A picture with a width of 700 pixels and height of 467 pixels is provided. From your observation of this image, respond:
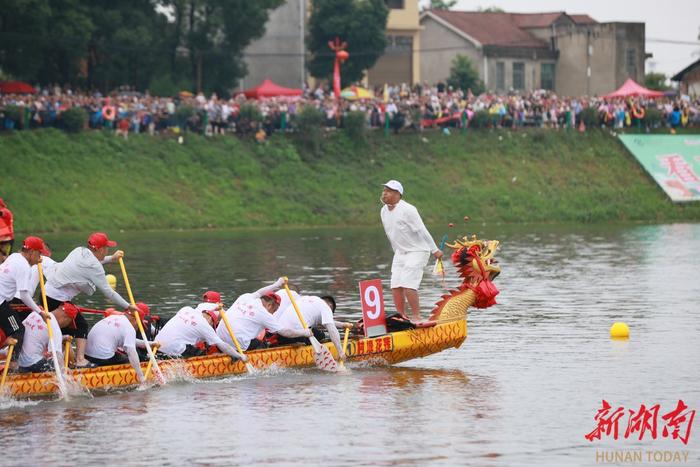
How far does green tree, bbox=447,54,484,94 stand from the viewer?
7219 centimetres

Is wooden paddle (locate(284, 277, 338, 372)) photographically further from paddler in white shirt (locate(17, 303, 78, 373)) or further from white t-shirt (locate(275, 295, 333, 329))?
paddler in white shirt (locate(17, 303, 78, 373))

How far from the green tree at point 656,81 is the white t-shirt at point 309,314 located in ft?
237

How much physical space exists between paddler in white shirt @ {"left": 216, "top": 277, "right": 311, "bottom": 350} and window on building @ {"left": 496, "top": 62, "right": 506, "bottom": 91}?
60.9m

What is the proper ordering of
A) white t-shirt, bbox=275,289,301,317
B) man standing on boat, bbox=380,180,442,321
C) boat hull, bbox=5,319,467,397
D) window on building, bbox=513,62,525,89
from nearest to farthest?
1. boat hull, bbox=5,319,467,397
2. white t-shirt, bbox=275,289,301,317
3. man standing on boat, bbox=380,180,442,321
4. window on building, bbox=513,62,525,89

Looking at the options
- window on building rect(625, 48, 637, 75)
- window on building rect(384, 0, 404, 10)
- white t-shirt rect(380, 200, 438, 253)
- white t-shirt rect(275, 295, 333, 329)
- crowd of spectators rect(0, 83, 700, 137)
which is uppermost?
window on building rect(384, 0, 404, 10)

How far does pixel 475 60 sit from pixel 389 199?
59.0 m

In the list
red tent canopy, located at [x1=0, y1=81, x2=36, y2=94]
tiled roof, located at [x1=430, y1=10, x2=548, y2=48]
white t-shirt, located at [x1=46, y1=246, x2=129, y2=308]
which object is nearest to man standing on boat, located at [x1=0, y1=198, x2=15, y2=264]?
white t-shirt, located at [x1=46, y1=246, x2=129, y2=308]

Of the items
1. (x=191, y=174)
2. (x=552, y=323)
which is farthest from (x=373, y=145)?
(x=552, y=323)

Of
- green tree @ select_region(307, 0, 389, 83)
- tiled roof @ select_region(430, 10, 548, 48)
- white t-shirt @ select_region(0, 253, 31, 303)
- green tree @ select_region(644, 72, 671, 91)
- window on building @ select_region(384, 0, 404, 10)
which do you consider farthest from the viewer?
green tree @ select_region(644, 72, 671, 91)

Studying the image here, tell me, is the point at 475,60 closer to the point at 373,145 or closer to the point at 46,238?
the point at 373,145

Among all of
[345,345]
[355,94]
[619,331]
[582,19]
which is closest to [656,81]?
[582,19]

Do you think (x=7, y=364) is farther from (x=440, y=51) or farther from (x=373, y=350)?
(x=440, y=51)

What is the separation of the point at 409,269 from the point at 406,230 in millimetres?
569

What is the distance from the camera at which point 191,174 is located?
Answer: 49.7 meters
